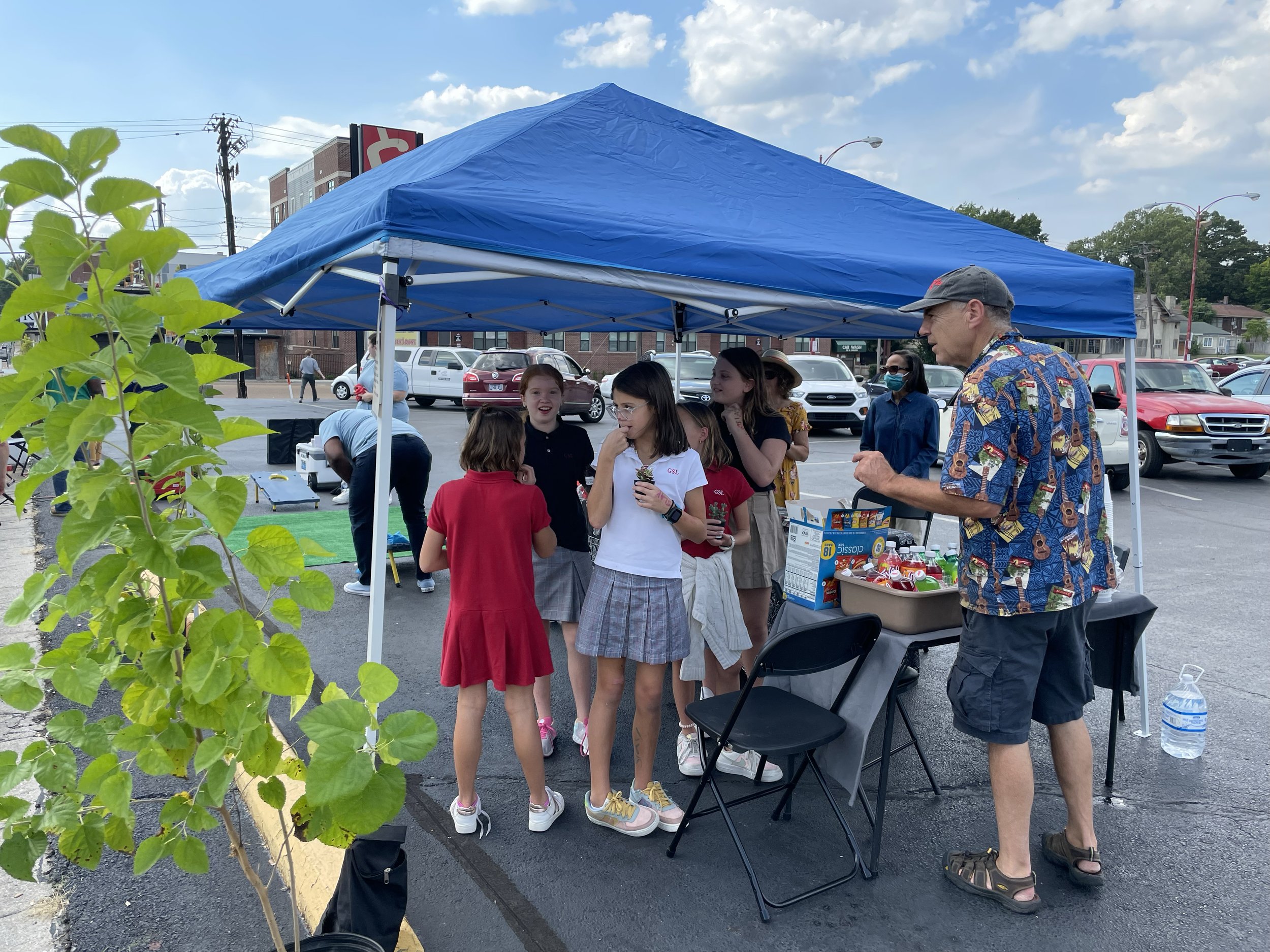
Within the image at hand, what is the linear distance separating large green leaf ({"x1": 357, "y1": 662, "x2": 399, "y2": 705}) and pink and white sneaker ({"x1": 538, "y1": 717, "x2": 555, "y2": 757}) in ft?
7.10

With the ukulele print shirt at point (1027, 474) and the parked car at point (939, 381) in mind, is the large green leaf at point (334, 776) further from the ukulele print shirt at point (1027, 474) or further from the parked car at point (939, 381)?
the parked car at point (939, 381)

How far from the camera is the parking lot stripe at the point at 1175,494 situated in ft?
34.5

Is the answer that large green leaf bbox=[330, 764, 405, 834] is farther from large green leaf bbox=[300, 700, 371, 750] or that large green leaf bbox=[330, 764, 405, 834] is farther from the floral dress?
the floral dress

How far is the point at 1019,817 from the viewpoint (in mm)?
2619

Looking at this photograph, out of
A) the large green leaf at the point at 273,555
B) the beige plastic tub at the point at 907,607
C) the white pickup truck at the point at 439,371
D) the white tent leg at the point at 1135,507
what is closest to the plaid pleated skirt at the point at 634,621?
the beige plastic tub at the point at 907,607

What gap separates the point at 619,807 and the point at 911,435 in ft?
11.2

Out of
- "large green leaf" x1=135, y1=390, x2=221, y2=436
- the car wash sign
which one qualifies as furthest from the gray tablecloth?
the car wash sign

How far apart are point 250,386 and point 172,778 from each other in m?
34.1

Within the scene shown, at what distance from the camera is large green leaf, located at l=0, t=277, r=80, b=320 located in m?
1.30

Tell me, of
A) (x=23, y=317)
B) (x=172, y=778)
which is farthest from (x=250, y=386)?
(x=23, y=317)

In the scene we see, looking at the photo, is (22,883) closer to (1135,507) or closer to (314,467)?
(1135,507)

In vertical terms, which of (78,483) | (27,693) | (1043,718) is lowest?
(1043,718)

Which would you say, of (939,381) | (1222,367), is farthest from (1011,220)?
(939,381)

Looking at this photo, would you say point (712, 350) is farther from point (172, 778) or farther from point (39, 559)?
point (172, 778)
